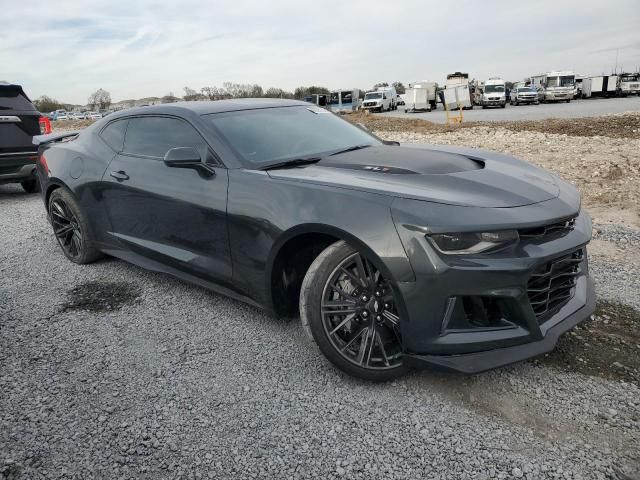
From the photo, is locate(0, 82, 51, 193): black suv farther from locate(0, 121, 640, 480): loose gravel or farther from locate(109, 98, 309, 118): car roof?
locate(0, 121, 640, 480): loose gravel

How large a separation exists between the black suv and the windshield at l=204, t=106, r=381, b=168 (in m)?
5.61

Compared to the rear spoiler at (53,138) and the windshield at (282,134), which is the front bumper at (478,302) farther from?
the rear spoiler at (53,138)

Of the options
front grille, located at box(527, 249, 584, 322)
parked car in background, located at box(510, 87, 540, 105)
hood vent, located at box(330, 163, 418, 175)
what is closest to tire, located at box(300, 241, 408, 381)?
hood vent, located at box(330, 163, 418, 175)

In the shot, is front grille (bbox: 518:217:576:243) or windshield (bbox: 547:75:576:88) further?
windshield (bbox: 547:75:576:88)

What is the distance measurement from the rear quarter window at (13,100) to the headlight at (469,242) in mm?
7705

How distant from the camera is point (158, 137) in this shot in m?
3.92

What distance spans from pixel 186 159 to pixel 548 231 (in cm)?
215

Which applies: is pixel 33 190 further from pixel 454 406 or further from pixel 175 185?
pixel 454 406

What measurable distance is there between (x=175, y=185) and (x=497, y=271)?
2.22 metres

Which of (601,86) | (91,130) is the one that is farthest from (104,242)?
(601,86)

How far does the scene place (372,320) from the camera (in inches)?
105

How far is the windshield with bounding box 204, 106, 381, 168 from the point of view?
134 inches

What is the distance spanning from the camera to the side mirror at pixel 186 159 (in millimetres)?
3260

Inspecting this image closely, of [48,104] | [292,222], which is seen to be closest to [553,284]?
[292,222]
